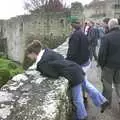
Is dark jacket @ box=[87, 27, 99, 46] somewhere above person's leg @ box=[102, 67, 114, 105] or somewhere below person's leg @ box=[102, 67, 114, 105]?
above

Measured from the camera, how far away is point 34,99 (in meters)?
4.42

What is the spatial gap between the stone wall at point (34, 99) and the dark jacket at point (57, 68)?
0.28 ft

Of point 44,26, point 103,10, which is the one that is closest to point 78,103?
point 44,26

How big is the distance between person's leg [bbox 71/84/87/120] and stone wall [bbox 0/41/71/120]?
4.7 inches

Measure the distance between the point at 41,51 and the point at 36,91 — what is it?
0.80m

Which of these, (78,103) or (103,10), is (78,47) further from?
(103,10)

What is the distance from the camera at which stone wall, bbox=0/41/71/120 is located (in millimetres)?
3943

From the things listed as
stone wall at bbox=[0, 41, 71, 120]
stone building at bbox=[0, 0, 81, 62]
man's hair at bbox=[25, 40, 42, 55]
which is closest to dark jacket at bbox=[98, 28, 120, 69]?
stone wall at bbox=[0, 41, 71, 120]

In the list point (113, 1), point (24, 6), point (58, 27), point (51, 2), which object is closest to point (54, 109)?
A: point (58, 27)

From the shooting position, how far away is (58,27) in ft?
69.3

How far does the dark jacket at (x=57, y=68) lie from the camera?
530 cm

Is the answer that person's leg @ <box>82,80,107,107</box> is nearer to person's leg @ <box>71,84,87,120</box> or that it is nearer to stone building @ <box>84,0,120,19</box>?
person's leg @ <box>71,84,87,120</box>

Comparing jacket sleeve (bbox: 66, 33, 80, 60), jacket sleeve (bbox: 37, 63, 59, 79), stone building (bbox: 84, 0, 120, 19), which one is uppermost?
stone building (bbox: 84, 0, 120, 19)

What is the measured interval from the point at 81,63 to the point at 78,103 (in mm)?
1424
